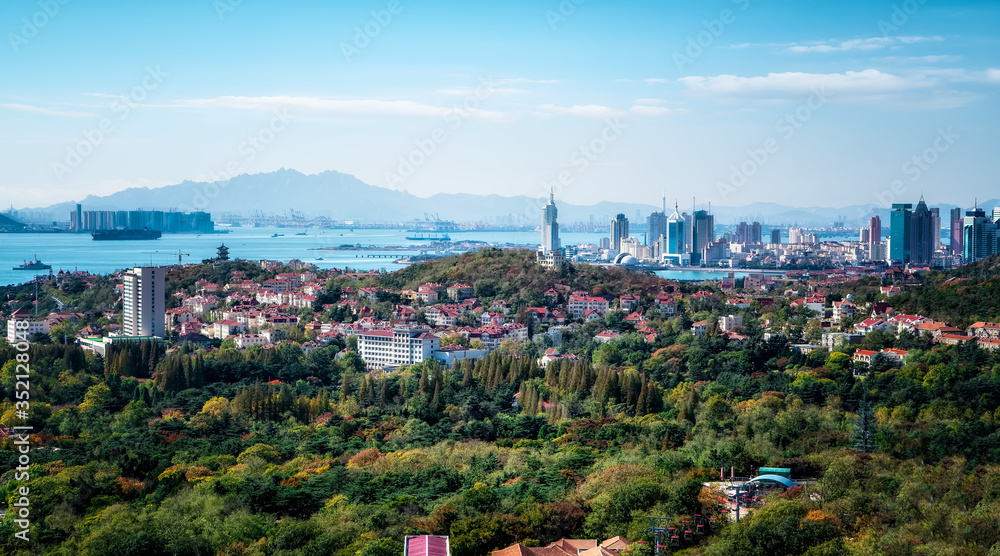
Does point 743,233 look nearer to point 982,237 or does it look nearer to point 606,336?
point 982,237

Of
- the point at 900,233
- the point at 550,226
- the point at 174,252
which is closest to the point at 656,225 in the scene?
the point at 550,226

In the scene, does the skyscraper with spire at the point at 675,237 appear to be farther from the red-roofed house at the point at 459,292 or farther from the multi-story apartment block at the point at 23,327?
the multi-story apartment block at the point at 23,327

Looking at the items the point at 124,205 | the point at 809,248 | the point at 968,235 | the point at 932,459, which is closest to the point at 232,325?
the point at 932,459

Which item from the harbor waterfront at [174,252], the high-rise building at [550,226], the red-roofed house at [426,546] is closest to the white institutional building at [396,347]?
the red-roofed house at [426,546]

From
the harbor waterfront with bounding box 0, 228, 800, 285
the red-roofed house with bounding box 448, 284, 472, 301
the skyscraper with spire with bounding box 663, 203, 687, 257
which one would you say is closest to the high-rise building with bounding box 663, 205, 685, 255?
the skyscraper with spire with bounding box 663, 203, 687, 257

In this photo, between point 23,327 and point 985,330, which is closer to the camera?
point 985,330

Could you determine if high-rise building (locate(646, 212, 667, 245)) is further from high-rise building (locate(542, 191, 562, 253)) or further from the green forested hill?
the green forested hill
